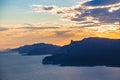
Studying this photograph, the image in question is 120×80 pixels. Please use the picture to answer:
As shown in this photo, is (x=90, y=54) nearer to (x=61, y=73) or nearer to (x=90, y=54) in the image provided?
(x=90, y=54)

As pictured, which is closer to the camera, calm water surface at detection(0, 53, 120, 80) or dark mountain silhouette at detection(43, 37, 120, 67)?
calm water surface at detection(0, 53, 120, 80)

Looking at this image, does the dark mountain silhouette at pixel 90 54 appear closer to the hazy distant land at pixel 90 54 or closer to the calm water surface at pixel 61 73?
the hazy distant land at pixel 90 54

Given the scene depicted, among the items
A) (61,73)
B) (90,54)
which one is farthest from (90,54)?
(61,73)

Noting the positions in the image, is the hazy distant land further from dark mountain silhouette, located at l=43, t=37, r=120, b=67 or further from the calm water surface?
the calm water surface

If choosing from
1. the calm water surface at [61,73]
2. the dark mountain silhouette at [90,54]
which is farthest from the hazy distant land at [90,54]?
the calm water surface at [61,73]

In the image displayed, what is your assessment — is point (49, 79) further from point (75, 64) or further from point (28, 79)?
point (75, 64)

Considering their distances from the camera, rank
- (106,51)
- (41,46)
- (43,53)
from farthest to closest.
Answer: (41,46), (43,53), (106,51)

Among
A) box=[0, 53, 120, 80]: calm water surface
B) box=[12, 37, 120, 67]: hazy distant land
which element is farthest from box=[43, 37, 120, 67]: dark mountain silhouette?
Answer: box=[0, 53, 120, 80]: calm water surface

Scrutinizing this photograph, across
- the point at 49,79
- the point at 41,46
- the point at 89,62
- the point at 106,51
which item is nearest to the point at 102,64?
the point at 89,62
